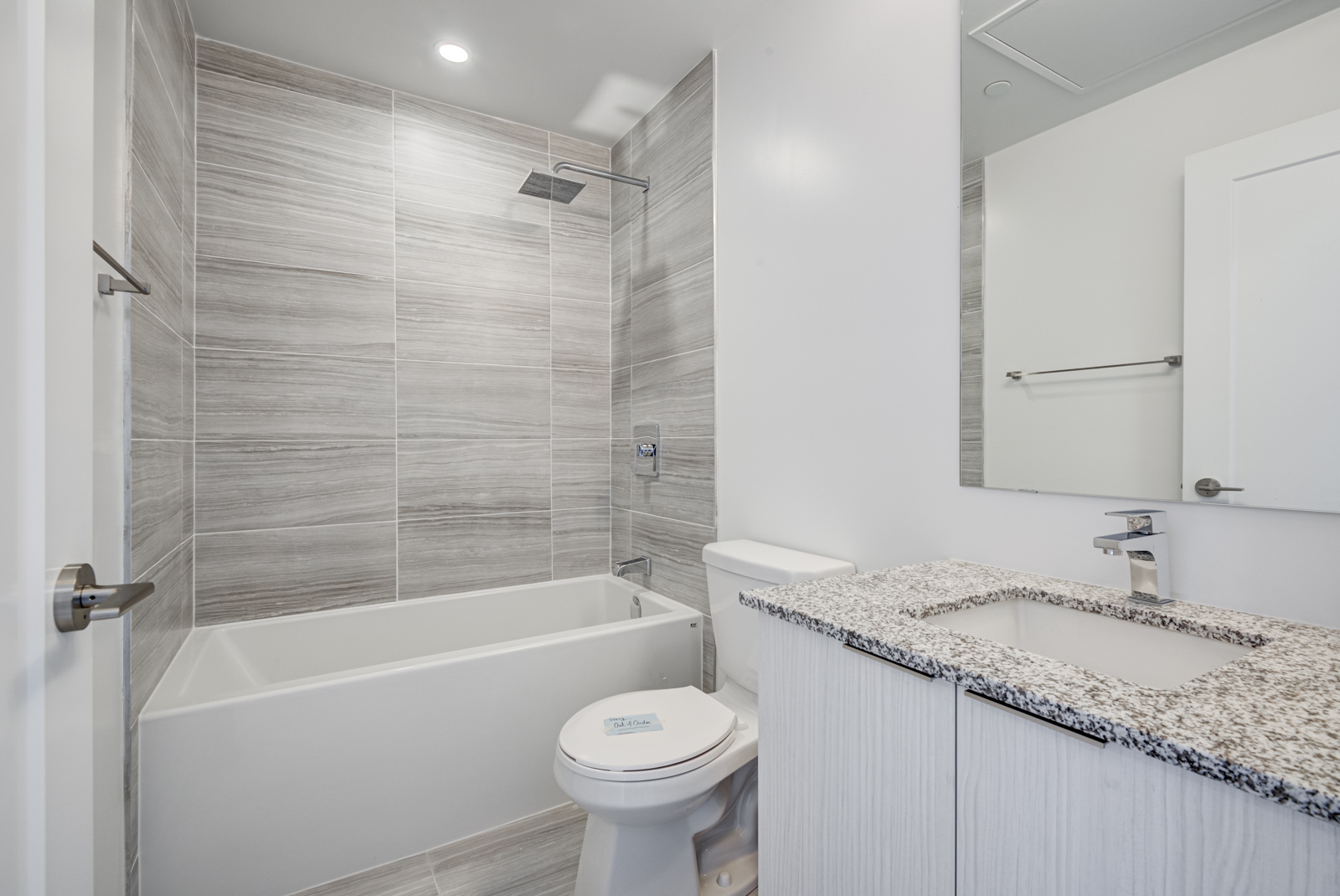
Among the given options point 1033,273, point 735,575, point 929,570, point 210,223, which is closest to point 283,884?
point 735,575

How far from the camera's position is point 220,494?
82.7 inches

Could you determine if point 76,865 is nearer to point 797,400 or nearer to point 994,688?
point 994,688

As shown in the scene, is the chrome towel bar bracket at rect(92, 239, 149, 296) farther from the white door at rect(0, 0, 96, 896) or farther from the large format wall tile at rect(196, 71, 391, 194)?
the large format wall tile at rect(196, 71, 391, 194)

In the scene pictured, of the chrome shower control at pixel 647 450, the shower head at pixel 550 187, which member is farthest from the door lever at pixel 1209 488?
the shower head at pixel 550 187

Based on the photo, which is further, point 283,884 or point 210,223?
point 210,223

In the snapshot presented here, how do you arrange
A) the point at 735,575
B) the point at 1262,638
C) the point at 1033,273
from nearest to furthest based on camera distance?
1. the point at 1262,638
2. the point at 1033,273
3. the point at 735,575

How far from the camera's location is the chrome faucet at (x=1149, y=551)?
101 centimetres

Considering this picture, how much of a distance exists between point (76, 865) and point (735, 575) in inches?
54.2

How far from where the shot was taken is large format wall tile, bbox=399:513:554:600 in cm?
242

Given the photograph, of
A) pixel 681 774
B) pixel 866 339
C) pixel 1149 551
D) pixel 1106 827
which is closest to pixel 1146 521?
pixel 1149 551

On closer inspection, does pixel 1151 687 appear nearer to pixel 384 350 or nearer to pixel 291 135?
pixel 384 350

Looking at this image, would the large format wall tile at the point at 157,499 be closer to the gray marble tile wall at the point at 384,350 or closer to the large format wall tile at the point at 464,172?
the gray marble tile wall at the point at 384,350

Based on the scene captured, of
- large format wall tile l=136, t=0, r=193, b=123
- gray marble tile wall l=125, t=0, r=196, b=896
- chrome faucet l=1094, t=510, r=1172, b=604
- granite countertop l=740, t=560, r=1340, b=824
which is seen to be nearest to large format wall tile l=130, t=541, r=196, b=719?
gray marble tile wall l=125, t=0, r=196, b=896

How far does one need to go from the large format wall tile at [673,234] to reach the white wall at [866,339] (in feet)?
0.26
